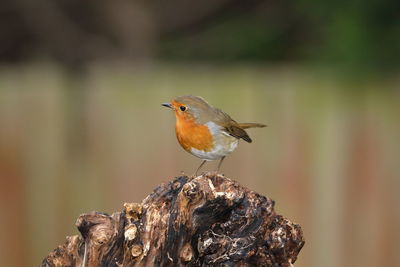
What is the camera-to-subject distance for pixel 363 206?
674cm

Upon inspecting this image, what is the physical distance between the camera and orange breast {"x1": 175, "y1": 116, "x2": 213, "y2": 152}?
4688mm

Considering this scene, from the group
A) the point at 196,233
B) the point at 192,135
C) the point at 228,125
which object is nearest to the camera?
the point at 196,233

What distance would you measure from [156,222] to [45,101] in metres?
3.70

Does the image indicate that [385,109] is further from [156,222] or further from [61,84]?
[156,222]

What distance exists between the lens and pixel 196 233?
336 centimetres

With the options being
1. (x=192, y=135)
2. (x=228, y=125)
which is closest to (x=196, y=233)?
(x=192, y=135)

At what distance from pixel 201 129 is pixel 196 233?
143 cm

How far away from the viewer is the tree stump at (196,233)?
3318 millimetres

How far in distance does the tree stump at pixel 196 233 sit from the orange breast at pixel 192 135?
129cm

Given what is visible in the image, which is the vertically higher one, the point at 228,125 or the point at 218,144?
the point at 228,125

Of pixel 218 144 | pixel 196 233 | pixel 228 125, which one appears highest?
pixel 228 125

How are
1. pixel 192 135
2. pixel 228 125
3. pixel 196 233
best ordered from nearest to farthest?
pixel 196 233 < pixel 192 135 < pixel 228 125

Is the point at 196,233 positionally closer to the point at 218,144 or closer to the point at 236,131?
the point at 218,144

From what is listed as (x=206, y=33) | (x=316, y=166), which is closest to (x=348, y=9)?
(x=316, y=166)
